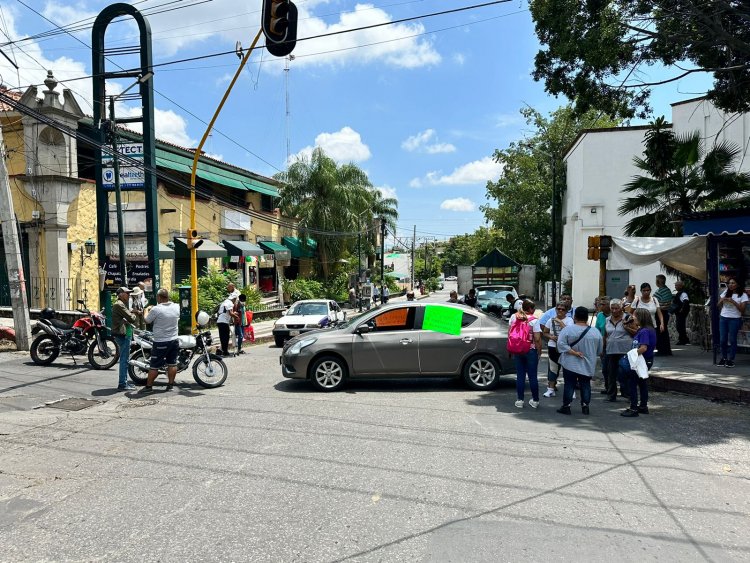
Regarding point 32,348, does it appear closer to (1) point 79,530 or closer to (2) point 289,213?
(1) point 79,530

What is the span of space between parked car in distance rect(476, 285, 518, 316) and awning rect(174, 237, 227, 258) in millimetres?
10436

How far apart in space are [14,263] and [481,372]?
10622 millimetres

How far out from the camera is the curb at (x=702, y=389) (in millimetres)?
8961

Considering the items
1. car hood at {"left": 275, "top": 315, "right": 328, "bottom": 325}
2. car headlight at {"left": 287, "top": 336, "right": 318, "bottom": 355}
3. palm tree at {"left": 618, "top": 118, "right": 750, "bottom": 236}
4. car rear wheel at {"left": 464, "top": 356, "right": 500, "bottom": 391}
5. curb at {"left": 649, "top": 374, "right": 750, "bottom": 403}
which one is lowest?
curb at {"left": 649, "top": 374, "right": 750, "bottom": 403}

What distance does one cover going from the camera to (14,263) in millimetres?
13352

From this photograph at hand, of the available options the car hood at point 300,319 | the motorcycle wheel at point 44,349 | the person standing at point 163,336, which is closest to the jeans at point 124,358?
the person standing at point 163,336

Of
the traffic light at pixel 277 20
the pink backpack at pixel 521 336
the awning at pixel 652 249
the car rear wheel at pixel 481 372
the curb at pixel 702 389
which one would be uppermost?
the traffic light at pixel 277 20

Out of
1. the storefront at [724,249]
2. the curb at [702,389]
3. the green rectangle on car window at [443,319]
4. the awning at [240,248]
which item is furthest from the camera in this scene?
the awning at [240,248]

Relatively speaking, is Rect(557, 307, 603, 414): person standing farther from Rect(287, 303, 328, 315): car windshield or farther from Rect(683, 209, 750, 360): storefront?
Rect(287, 303, 328, 315): car windshield

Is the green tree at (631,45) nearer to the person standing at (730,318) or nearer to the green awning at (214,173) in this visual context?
the person standing at (730,318)

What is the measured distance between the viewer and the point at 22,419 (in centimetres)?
801

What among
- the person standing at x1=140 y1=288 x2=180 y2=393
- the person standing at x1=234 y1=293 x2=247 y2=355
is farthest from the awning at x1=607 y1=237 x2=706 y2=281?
the person standing at x1=234 y1=293 x2=247 y2=355

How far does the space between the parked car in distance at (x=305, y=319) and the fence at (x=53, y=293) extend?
6628 millimetres

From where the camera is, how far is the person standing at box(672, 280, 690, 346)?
567 inches
